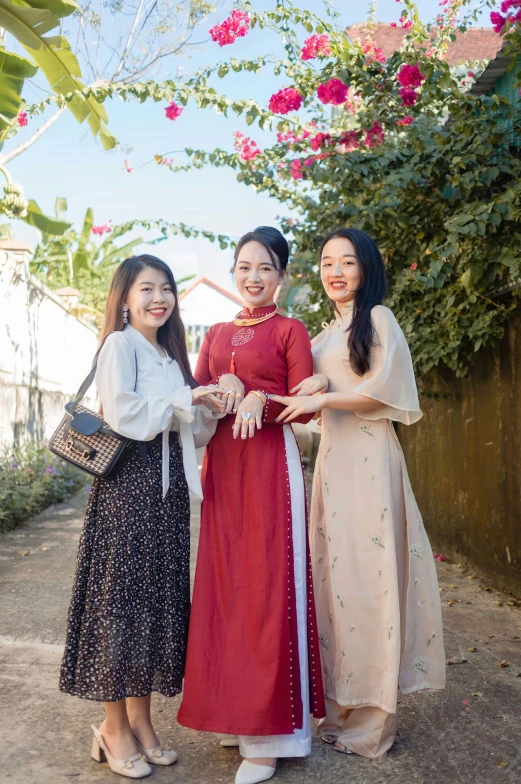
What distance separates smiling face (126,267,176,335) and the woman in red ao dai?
0.26 metres

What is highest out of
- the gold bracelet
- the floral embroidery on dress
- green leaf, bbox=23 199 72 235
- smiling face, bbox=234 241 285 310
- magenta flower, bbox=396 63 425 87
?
green leaf, bbox=23 199 72 235

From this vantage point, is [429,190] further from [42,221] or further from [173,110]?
[42,221]

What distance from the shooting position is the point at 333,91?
5.08 metres

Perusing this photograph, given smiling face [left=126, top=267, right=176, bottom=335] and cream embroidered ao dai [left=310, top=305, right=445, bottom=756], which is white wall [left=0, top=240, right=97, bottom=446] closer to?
smiling face [left=126, top=267, right=176, bottom=335]

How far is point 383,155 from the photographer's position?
4926mm

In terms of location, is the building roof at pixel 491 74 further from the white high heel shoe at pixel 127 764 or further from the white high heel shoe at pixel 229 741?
the white high heel shoe at pixel 127 764

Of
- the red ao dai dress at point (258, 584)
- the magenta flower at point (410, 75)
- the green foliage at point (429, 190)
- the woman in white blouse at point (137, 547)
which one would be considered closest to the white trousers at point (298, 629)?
the red ao dai dress at point (258, 584)

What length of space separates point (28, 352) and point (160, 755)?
6512mm

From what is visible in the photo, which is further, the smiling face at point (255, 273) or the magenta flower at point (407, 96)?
the magenta flower at point (407, 96)

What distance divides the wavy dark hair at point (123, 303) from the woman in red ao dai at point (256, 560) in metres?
0.13

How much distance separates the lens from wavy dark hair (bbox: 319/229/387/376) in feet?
9.25

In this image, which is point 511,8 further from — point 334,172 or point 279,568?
point 279,568

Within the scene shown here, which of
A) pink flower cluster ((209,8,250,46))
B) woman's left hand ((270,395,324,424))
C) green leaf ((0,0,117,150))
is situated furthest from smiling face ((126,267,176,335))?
green leaf ((0,0,117,150))

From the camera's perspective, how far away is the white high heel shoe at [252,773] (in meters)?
2.48
